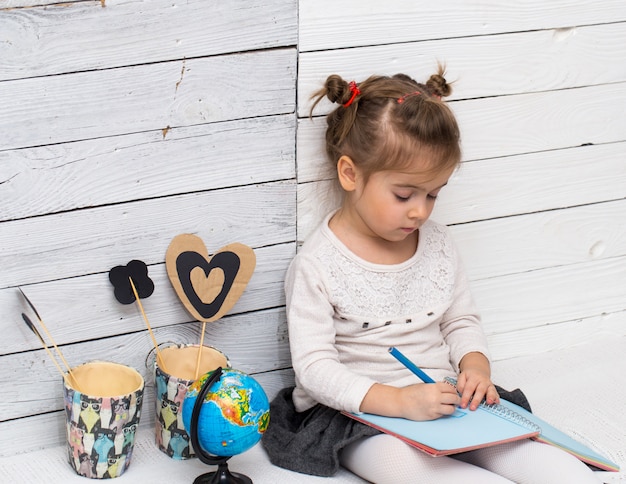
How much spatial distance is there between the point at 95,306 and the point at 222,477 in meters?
0.33

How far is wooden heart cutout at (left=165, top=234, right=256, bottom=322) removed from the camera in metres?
1.50

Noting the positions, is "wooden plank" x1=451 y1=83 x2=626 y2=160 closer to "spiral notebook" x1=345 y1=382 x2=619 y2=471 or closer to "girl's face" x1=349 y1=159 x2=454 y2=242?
"girl's face" x1=349 y1=159 x2=454 y2=242

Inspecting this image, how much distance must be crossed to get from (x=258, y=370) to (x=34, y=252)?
1.43 feet

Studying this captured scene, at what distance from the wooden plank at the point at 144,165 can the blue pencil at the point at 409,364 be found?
A: 1.13ft

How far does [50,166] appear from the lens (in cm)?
139

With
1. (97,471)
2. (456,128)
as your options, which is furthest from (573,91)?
(97,471)

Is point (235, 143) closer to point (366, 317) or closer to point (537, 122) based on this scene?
point (366, 317)

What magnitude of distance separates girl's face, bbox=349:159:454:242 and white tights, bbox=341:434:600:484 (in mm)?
313

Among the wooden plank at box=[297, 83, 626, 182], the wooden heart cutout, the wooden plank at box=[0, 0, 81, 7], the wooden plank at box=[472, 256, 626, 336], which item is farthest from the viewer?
the wooden plank at box=[472, 256, 626, 336]

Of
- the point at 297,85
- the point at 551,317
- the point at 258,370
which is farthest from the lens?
the point at 551,317

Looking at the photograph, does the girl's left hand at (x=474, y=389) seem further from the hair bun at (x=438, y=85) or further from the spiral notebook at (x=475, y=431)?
the hair bun at (x=438, y=85)

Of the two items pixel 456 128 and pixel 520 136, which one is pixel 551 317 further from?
pixel 456 128

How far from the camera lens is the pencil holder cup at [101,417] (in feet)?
4.55

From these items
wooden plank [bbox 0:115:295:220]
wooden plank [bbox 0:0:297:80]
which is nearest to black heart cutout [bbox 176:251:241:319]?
wooden plank [bbox 0:115:295:220]
